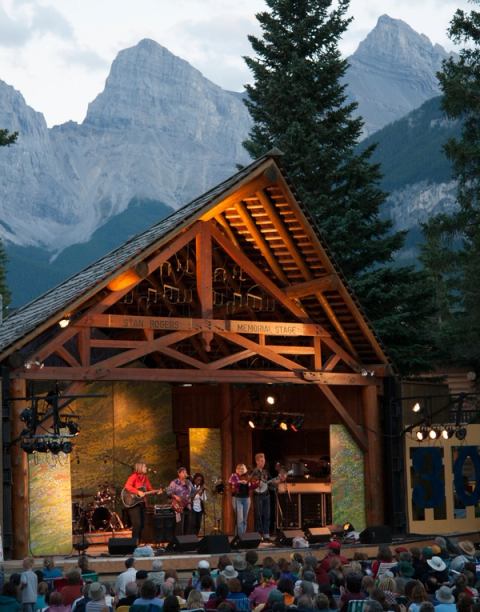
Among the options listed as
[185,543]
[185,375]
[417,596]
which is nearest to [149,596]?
[417,596]

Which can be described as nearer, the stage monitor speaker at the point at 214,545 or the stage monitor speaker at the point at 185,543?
the stage monitor speaker at the point at 214,545

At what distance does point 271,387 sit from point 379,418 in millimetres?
2575

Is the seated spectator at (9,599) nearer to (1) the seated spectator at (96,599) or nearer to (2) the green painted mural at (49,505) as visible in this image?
(1) the seated spectator at (96,599)

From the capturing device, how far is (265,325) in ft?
75.0

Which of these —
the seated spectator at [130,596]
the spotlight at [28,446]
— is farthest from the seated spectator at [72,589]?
the spotlight at [28,446]

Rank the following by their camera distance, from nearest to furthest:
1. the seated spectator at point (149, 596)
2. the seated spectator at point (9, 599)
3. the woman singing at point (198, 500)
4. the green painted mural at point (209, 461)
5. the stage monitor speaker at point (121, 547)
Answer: the seated spectator at point (149, 596) < the seated spectator at point (9, 599) < the stage monitor speaker at point (121, 547) < the woman singing at point (198, 500) < the green painted mural at point (209, 461)

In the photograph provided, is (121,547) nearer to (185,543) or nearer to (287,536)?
(185,543)

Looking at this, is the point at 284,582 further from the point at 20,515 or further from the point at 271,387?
the point at 271,387

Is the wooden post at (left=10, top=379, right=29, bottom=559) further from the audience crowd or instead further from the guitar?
the audience crowd

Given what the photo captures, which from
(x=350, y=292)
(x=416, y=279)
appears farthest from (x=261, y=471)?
(x=416, y=279)

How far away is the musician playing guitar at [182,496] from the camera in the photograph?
2327cm

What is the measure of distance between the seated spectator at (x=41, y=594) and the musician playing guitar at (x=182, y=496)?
28.8 feet

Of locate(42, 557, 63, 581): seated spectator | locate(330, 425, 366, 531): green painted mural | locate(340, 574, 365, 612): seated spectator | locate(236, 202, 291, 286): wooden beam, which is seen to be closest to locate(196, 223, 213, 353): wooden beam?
locate(236, 202, 291, 286): wooden beam

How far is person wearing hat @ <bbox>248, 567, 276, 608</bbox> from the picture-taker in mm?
12664
